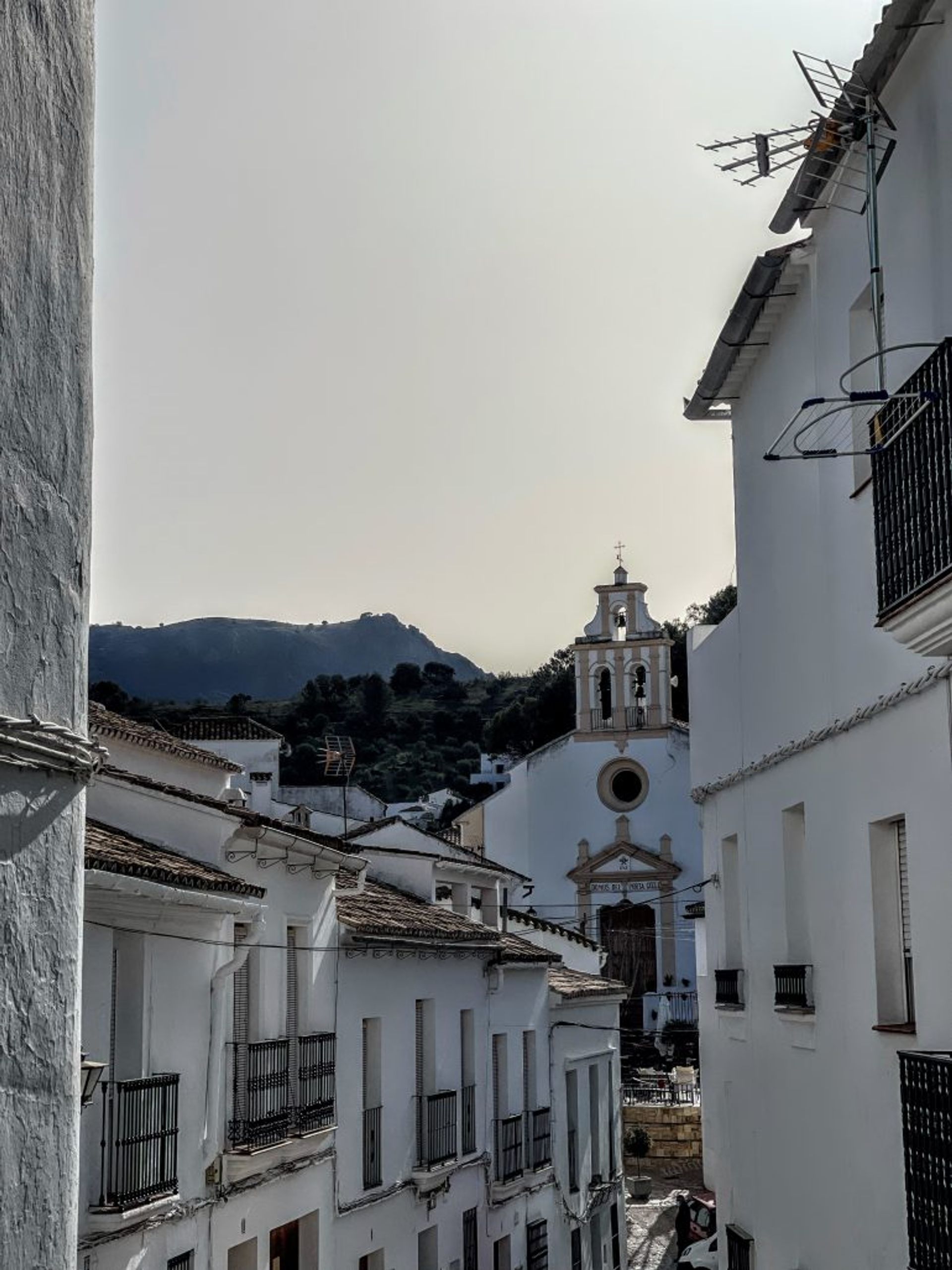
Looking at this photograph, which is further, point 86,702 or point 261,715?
point 261,715

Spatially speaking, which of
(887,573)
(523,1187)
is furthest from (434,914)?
(887,573)

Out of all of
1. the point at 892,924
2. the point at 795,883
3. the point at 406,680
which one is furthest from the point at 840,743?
the point at 406,680

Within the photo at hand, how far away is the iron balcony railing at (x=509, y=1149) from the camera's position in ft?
76.9

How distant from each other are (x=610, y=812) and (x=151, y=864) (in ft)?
141

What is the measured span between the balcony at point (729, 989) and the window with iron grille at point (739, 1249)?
73.6 inches

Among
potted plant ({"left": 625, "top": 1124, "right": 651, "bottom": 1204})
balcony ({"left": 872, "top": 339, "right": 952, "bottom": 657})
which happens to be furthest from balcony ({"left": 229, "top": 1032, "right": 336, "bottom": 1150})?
potted plant ({"left": 625, "top": 1124, "right": 651, "bottom": 1204})

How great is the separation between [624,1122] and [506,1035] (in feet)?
46.0

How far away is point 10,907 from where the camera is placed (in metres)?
3.78

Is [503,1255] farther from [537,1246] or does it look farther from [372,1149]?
[372,1149]

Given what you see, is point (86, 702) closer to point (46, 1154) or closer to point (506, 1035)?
point (46, 1154)

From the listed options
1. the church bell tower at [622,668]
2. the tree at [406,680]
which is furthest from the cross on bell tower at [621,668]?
the tree at [406,680]

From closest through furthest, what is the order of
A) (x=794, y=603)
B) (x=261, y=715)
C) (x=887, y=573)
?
1. (x=887, y=573)
2. (x=794, y=603)
3. (x=261, y=715)

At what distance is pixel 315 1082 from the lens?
1705cm

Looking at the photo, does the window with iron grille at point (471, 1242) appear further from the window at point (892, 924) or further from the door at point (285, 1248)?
the window at point (892, 924)
